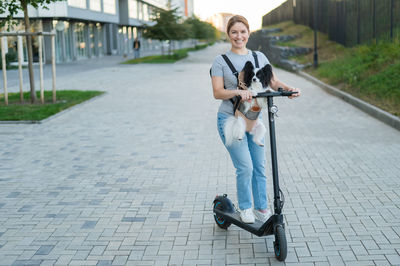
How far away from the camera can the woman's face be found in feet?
13.0

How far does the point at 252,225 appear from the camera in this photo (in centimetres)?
415


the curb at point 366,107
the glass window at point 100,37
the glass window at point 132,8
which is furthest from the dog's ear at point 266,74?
the glass window at point 132,8

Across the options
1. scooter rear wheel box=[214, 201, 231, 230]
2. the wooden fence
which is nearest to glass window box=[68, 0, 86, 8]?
the wooden fence

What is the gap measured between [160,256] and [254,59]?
1.75 m

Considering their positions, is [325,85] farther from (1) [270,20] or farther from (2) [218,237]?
(1) [270,20]

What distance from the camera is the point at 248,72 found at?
3.72 metres

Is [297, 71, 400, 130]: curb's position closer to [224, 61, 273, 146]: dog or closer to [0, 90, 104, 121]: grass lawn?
[224, 61, 273, 146]: dog

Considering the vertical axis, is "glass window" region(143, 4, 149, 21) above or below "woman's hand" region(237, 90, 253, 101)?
above

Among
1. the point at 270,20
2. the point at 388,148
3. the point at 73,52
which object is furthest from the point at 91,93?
the point at 270,20

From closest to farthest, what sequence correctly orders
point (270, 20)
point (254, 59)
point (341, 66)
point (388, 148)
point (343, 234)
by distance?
point (254, 59) < point (343, 234) < point (388, 148) < point (341, 66) < point (270, 20)

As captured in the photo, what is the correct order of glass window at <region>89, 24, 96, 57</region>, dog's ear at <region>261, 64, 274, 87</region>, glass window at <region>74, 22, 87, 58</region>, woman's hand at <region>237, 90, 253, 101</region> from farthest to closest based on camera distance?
glass window at <region>89, 24, 96, 57</region>
glass window at <region>74, 22, 87, 58</region>
dog's ear at <region>261, 64, 274, 87</region>
woman's hand at <region>237, 90, 253, 101</region>

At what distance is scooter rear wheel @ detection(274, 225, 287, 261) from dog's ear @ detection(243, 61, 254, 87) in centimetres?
113

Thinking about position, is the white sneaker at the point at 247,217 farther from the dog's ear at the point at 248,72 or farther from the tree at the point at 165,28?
the tree at the point at 165,28

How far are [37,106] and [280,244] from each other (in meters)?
10.2
